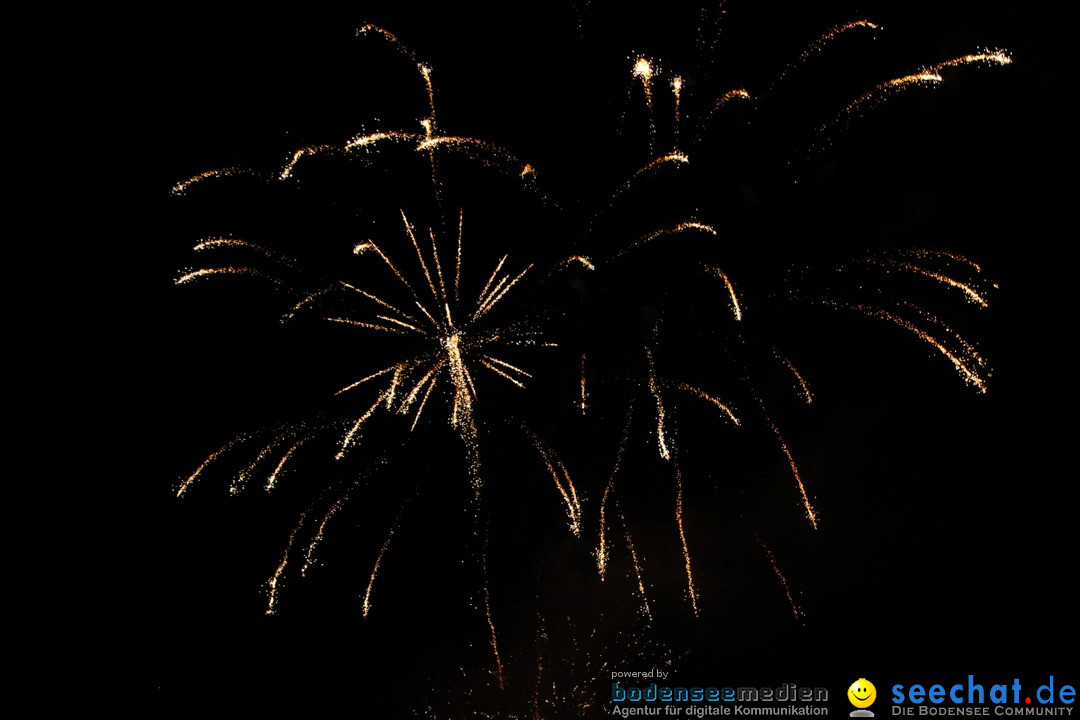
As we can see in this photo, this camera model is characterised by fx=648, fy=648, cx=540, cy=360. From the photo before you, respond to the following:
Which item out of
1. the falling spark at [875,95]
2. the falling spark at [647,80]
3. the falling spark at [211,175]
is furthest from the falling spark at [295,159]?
the falling spark at [875,95]

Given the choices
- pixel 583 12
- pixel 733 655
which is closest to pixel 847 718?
pixel 733 655

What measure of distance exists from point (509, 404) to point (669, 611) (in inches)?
82.9

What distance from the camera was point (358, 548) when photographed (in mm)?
5652

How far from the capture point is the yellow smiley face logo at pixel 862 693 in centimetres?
492

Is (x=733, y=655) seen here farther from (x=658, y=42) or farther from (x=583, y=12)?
(x=583, y=12)

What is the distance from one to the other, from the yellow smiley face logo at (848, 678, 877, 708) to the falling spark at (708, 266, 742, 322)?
293 centimetres

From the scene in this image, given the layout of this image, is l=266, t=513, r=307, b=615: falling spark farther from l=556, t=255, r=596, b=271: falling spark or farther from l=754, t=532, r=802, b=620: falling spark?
l=754, t=532, r=802, b=620: falling spark

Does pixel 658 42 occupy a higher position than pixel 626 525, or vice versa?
pixel 658 42

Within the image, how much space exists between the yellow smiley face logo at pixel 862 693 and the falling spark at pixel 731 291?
9.63ft

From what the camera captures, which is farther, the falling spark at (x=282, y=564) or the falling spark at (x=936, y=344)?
the falling spark at (x=282, y=564)

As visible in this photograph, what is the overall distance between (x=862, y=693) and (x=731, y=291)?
322cm

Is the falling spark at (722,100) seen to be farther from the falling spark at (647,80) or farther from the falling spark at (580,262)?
the falling spark at (580,262)

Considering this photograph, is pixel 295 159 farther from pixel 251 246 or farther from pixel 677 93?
pixel 677 93

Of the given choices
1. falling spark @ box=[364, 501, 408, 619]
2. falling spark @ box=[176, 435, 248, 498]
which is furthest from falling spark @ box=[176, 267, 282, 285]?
falling spark @ box=[364, 501, 408, 619]
